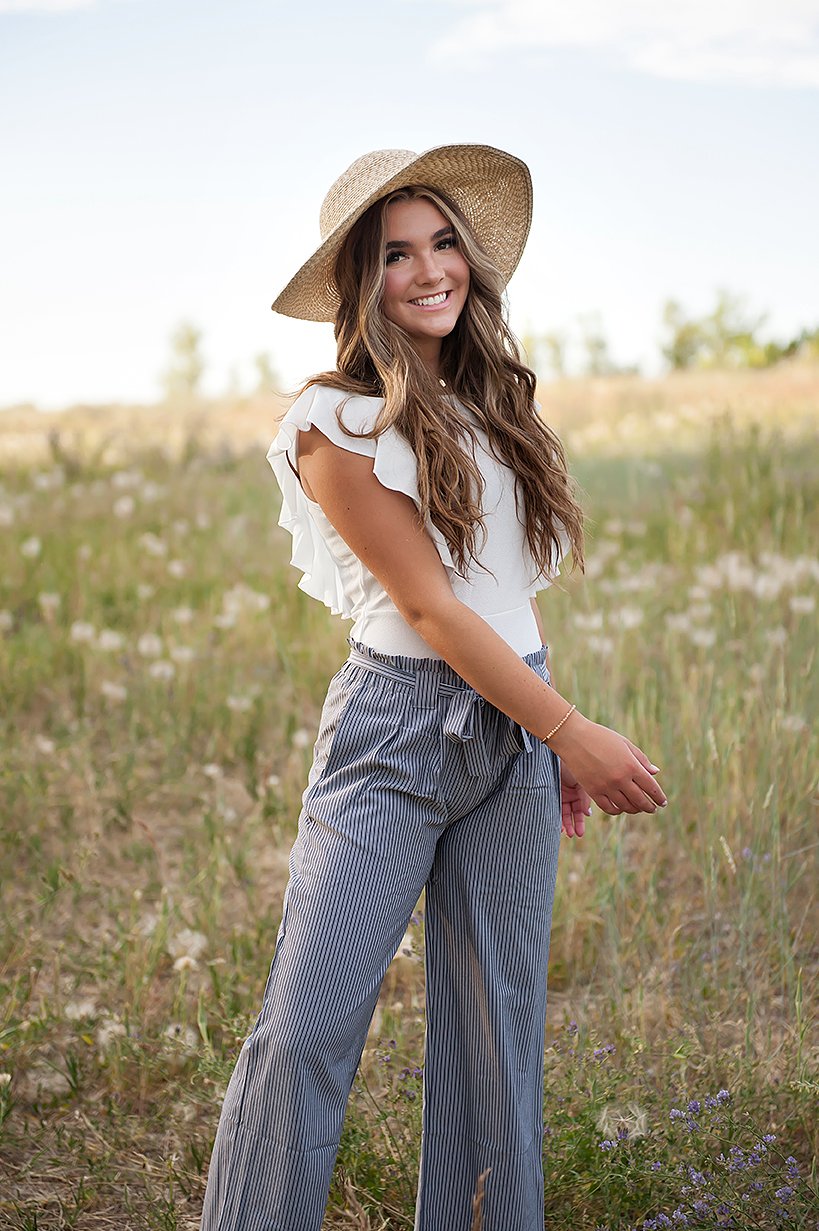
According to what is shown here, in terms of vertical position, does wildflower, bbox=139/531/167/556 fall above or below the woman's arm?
above

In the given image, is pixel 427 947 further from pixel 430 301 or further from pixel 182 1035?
pixel 430 301

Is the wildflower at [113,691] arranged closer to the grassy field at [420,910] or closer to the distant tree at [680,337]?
the grassy field at [420,910]

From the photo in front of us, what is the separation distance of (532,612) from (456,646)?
0.33m

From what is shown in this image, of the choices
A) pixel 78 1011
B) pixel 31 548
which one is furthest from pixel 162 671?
pixel 78 1011

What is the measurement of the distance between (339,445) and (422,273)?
37cm

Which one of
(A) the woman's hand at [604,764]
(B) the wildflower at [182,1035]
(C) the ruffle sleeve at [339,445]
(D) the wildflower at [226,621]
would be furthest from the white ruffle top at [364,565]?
(D) the wildflower at [226,621]

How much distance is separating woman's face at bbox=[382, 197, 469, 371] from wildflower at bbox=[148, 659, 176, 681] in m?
2.82

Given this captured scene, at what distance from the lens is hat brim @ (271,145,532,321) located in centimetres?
189

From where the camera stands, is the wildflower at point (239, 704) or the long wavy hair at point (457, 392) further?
the wildflower at point (239, 704)

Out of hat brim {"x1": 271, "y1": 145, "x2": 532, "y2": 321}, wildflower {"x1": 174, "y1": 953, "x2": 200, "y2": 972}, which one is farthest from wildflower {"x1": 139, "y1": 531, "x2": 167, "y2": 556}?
hat brim {"x1": 271, "y1": 145, "x2": 532, "y2": 321}

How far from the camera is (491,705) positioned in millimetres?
1774

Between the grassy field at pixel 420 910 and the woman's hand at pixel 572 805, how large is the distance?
0.43m

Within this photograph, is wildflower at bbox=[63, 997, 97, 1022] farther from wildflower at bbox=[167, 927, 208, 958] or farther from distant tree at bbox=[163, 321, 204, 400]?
distant tree at bbox=[163, 321, 204, 400]

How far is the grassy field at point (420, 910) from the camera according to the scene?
214 cm
